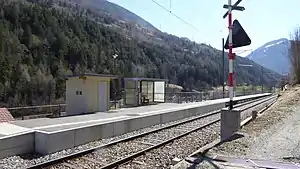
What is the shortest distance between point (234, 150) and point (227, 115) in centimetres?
215

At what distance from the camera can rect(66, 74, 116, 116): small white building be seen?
17609mm

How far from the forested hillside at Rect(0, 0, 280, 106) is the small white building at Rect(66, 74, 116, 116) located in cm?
2714

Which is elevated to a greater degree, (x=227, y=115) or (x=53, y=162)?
(x=227, y=115)

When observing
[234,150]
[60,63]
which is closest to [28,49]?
[60,63]

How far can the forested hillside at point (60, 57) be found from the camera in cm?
5569

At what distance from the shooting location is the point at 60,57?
7019cm

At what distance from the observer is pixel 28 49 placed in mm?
66375

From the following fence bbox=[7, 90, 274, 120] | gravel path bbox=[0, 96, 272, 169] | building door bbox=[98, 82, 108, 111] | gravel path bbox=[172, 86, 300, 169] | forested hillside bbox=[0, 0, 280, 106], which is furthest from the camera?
forested hillside bbox=[0, 0, 280, 106]

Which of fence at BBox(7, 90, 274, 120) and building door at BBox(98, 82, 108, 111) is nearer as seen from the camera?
fence at BBox(7, 90, 274, 120)

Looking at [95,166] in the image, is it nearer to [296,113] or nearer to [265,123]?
[265,123]

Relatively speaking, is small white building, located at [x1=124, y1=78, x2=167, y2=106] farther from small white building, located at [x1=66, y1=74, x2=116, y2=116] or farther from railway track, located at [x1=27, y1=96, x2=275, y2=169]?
railway track, located at [x1=27, y1=96, x2=275, y2=169]

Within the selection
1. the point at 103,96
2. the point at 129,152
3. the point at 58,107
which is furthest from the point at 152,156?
the point at 58,107

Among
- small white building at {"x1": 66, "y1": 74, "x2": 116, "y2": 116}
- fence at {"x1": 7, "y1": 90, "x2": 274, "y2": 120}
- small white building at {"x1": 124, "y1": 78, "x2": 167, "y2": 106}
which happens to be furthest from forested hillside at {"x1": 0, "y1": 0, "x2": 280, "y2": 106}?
small white building at {"x1": 66, "y1": 74, "x2": 116, "y2": 116}

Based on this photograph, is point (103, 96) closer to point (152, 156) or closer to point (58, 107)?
point (58, 107)
